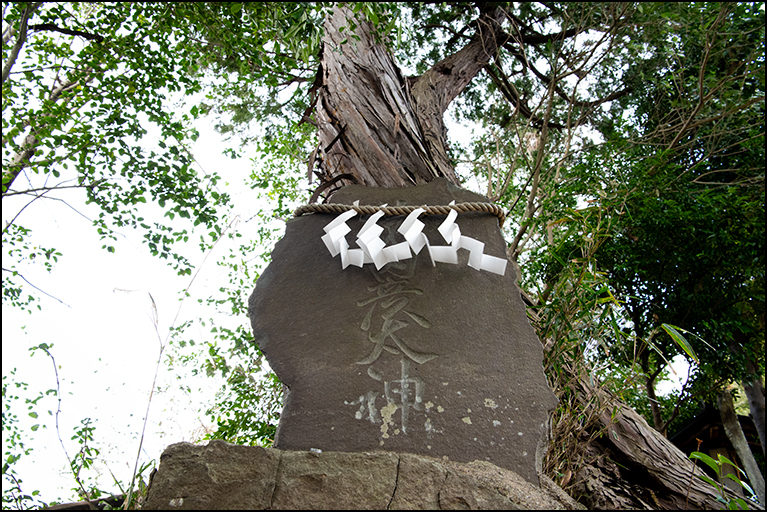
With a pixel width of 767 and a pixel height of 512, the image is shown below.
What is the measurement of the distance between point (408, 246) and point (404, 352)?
32 cm

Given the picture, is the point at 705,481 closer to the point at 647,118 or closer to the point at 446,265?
the point at 446,265

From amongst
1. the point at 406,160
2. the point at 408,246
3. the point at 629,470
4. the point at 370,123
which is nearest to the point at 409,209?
the point at 408,246

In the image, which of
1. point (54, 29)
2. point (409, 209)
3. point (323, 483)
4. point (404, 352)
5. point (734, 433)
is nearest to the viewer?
point (323, 483)

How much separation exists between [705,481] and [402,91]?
221 centimetres

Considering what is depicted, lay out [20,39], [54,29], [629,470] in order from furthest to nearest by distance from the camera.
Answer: [54,29] → [20,39] → [629,470]

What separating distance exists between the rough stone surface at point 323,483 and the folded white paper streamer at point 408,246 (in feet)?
1.88

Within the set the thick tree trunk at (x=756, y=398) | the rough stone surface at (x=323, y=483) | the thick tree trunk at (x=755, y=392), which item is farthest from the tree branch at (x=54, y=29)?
the thick tree trunk at (x=756, y=398)

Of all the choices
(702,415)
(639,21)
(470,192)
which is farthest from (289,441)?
(702,415)

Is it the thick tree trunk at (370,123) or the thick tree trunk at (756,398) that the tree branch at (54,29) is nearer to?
the thick tree trunk at (370,123)

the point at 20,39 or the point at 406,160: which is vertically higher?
the point at 20,39

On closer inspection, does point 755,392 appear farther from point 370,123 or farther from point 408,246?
point 408,246

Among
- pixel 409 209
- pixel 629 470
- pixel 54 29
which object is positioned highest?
pixel 54 29

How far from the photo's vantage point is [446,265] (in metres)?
1.45

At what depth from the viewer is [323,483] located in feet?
3.22
